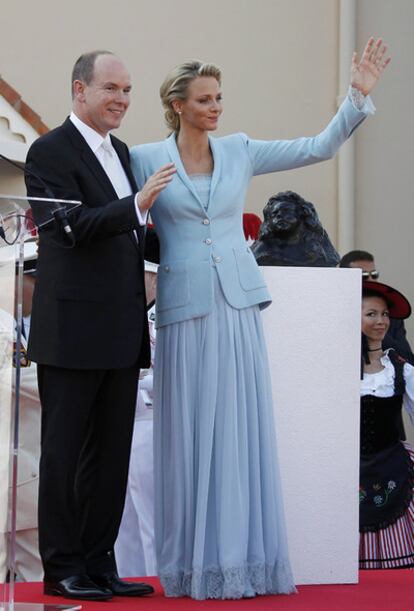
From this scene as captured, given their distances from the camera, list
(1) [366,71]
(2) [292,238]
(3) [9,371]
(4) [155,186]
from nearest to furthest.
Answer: (3) [9,371] → (4) [155,186] → (1) [366,71] → (2) [292,238]

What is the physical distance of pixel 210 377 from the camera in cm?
419

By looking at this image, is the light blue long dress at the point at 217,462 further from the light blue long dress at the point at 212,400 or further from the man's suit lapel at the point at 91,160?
the man's suit lapel at the point at 91,160

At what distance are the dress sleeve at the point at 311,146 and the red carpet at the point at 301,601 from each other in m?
1.41

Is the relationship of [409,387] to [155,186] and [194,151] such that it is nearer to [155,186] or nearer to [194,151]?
[194,151]

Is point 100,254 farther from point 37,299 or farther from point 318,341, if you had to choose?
point 318,341

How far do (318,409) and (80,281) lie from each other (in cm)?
111

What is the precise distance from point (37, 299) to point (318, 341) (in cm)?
112

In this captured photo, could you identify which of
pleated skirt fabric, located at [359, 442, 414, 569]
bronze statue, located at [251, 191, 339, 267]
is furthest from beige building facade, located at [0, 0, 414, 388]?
bronze statue, located at [251, 191, 339, 267]

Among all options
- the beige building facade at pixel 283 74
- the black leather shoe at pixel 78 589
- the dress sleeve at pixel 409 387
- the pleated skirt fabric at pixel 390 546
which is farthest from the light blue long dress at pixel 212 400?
the beige building facade at pixel 283 74

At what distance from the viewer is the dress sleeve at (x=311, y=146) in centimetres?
430

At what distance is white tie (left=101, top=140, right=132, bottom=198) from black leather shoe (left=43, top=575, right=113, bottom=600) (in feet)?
3.85

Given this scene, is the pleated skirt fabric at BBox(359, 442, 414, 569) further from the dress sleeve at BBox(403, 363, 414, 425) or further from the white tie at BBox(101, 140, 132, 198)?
the white tie at BBox(101, 140, 132, 198)

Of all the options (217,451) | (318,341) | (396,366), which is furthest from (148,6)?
(217,451)

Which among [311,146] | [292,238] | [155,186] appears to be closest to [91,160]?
[155,186]
